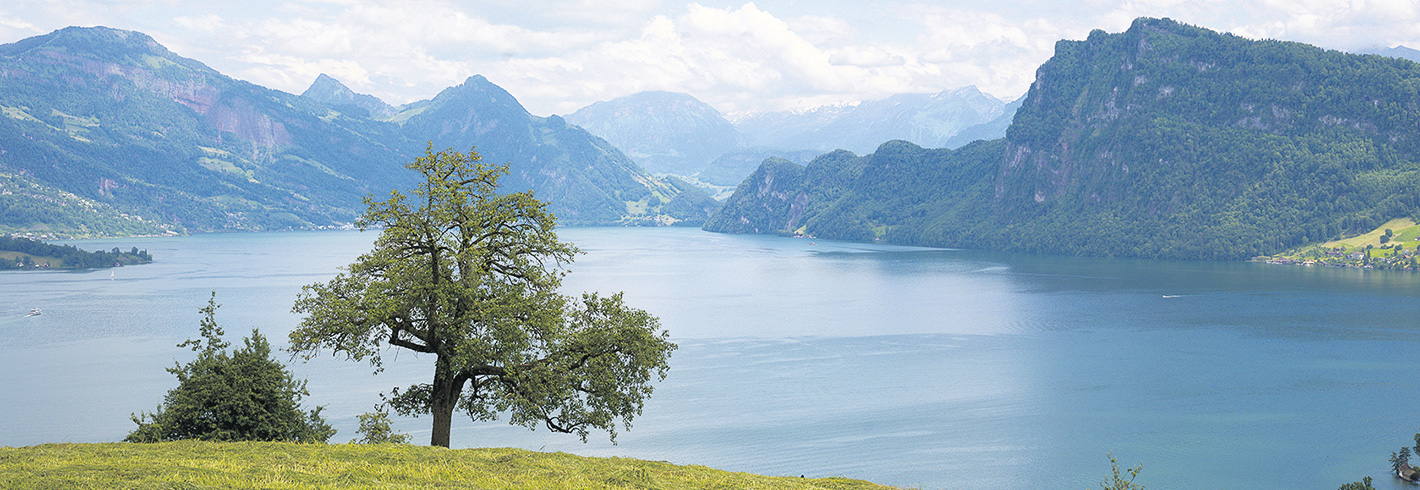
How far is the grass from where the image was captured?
2200 cm

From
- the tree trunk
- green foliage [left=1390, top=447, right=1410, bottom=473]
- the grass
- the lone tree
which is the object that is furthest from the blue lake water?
the grass

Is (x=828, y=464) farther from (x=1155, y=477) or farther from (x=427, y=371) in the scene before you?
(x=427, y=371)

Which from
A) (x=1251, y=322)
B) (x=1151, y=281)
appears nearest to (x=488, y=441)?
(x=1251, y=322)

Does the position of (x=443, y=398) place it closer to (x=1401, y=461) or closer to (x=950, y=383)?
(x=1401, y=461)

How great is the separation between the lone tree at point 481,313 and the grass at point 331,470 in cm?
422

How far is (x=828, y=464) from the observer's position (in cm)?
6775

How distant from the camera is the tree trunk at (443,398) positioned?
3547cm

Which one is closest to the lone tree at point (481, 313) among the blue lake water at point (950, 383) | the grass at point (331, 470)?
the grass at point (331, 470)

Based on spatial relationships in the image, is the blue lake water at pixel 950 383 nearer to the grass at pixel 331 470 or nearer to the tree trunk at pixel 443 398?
the tree trunk at pixel 443 398

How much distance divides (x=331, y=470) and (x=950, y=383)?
8120 cm

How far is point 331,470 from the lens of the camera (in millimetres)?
24672

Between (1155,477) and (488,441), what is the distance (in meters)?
47.4

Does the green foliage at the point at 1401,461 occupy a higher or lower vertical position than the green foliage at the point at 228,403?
lower

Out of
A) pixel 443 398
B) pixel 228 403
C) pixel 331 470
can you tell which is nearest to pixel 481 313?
pixel 443 398
